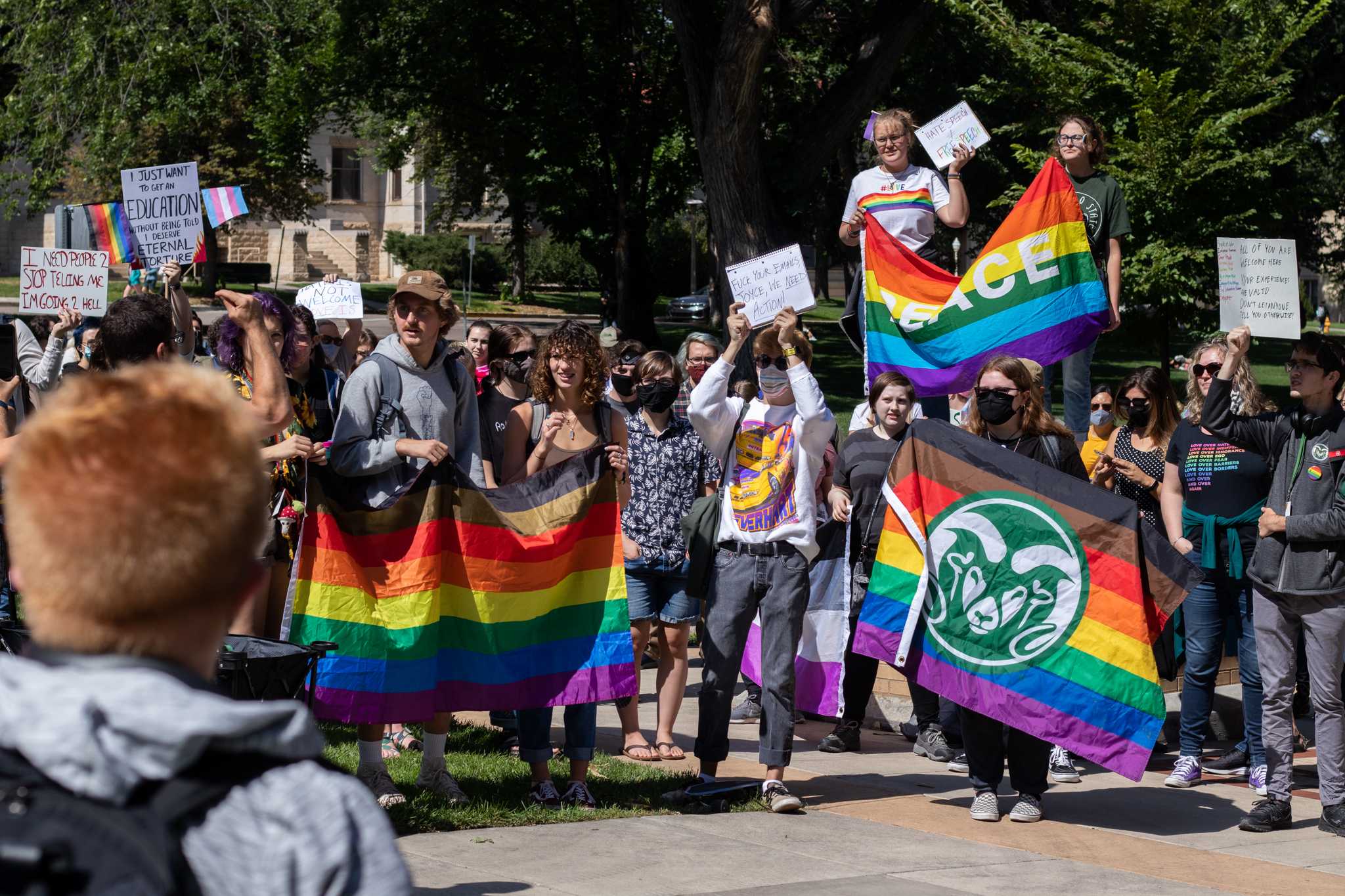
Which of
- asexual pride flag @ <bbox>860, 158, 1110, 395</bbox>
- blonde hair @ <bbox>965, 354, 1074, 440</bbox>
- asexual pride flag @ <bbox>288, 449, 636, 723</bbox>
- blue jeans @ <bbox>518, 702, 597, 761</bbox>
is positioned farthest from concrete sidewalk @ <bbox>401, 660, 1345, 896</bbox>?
asexual pride flag @ <bbox>860, 158, 1110, 395</bbox>

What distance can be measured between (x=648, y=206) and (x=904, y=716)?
817 inches

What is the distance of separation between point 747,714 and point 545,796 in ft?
9.43

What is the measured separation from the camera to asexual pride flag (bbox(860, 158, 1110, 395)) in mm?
9461

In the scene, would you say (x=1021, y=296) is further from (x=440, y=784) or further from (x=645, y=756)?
(x=440, y=784)

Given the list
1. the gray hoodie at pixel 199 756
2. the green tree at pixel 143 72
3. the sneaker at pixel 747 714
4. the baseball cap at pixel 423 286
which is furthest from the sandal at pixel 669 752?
the green tree at pixel 143 72

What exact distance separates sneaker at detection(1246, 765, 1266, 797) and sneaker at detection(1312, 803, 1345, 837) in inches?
27.9

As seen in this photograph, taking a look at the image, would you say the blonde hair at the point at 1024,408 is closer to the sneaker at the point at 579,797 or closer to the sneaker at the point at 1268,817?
the sneaker at the point at 1268,817

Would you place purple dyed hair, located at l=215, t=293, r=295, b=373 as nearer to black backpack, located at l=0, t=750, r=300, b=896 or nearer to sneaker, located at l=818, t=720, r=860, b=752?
sneaker, located at l=818, t=720, r=860, b=752

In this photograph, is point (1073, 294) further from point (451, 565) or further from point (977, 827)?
point (451, 565)

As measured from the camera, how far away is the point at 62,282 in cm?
1096

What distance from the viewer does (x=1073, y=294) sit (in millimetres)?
9508

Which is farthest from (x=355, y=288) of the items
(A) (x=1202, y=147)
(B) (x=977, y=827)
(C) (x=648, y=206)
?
(C) (x=648, y=206)

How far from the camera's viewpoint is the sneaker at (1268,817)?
24.0 feet

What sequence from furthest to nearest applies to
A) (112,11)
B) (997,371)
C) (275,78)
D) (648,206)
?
(648,206), (275,78), (112,11), (997,371)
